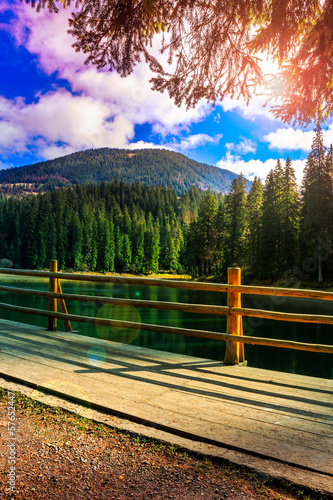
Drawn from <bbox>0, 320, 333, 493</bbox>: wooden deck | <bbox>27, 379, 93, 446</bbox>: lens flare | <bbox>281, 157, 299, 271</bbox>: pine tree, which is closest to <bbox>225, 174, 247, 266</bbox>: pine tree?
<bbox>281, 157, 299, 271</bbox>: pine tree

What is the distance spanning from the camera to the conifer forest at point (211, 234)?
40000mm

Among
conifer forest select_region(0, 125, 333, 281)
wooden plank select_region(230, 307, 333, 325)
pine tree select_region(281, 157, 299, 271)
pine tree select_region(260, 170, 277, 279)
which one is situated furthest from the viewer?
pine tree select_region(260, 170, 277, 279)

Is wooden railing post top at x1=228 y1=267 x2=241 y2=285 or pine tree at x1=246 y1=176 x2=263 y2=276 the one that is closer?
wooden railing post top at x1=228 y1=267 x2=241 y2=285

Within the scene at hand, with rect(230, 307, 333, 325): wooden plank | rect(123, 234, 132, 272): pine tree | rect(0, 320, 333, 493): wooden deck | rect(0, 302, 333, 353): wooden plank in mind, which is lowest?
rect(0, 320, 333, 493): wooden deck

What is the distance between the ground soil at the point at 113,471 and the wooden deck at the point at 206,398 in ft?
0.57

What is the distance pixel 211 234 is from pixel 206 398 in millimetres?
55569

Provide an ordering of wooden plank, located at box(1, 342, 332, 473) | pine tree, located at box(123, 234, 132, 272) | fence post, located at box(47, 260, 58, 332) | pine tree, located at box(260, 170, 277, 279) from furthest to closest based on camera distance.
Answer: pine tree, located at box(123, 234, 132, 272)
pine tree, located at box(260, 170, 277, 279)
fence post, located at box(47, 260, 58, 332)
wooden plank, located at box(1, 342, 332, 473)

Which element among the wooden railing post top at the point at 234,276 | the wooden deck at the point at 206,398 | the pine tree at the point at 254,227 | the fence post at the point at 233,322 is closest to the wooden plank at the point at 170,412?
the wooden deck at the point at 206,398

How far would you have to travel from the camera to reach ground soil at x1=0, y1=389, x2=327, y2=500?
7.50 ft

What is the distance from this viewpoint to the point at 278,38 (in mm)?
4844

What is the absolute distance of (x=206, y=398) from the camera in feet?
12.7

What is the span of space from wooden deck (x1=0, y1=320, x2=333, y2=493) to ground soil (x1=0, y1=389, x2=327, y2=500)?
0.17 meters

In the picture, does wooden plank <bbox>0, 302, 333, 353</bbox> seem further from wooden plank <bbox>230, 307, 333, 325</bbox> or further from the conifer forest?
the conifer forest

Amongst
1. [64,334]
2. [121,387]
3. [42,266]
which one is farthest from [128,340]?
[42,266]
